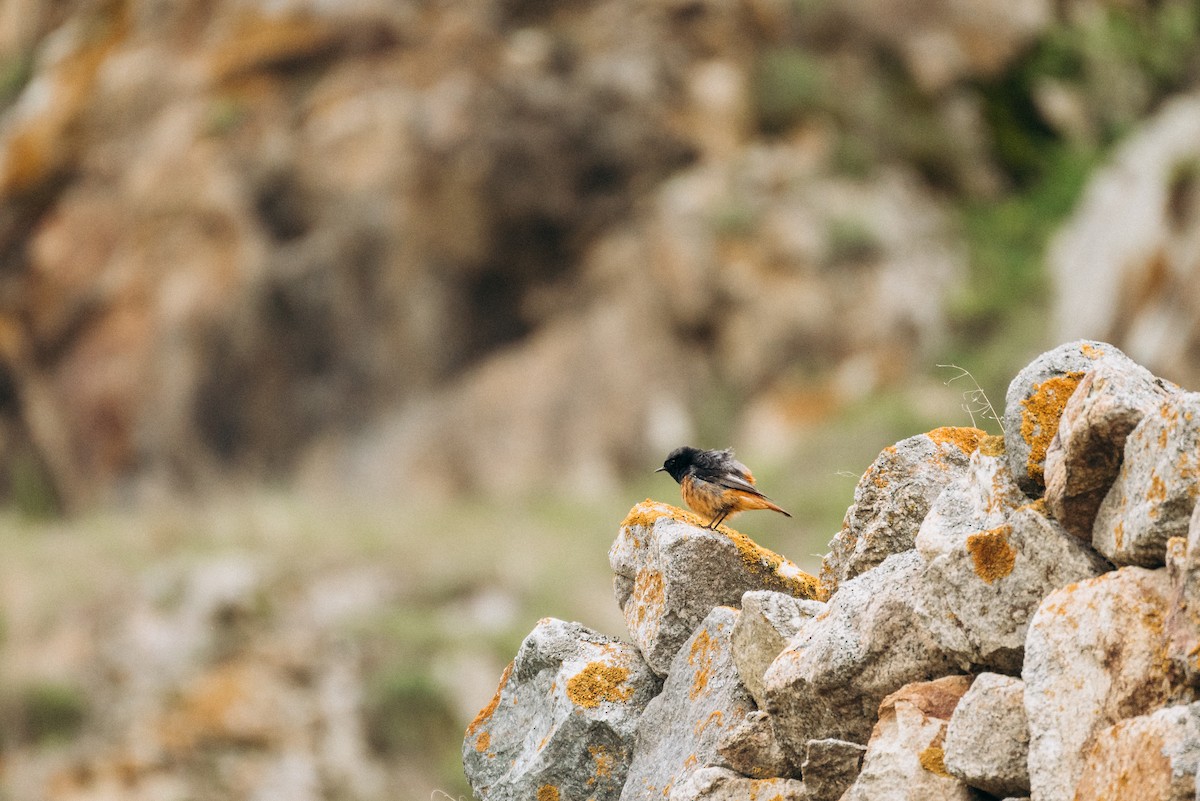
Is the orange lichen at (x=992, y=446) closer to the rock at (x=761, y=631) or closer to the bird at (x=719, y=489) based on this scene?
the rock at (x=761, y=631)

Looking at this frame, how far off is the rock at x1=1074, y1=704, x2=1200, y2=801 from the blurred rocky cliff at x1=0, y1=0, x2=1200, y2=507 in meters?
16.8

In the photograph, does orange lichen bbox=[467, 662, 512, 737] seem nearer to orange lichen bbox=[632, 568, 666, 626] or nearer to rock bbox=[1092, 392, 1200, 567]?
orange lichen bbox=[632, 568, 666, 626]

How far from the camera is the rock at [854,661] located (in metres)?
4.04

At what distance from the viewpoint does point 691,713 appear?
185 inches

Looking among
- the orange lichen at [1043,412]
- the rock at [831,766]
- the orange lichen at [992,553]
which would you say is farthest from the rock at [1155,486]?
the rock at [831,766]

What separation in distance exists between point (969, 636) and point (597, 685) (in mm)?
1552

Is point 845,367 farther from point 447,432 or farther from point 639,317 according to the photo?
point 447,432

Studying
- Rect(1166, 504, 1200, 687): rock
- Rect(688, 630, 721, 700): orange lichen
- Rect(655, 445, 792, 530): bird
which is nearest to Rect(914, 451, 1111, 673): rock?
Rect(1166, 504, 1200, 687): rock

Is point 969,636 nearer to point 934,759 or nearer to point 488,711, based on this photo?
point 934,759

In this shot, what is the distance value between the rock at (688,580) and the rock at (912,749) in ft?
3.86

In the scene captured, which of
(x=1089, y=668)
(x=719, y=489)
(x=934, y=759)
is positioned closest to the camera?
(x=1089, y=668)

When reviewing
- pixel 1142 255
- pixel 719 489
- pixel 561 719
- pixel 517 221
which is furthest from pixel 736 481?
pixel 517 221

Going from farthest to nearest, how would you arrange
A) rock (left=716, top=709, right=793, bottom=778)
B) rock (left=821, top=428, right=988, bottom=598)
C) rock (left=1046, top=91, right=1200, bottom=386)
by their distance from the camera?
rock (left=1046, top=91, right=1200, bottom=386) < rock (left=821, top=428, right=988, bottom=598) < rock (left=716, top=709, right=793, bottom=778)

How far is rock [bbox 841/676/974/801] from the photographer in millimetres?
3740
